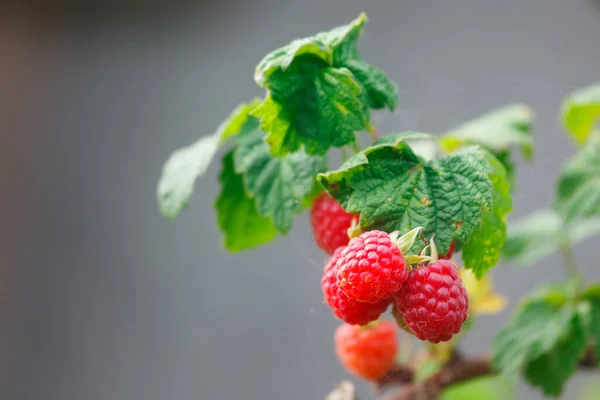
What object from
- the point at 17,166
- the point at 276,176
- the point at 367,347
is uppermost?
the point at 17,166

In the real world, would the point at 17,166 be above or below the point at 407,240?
above

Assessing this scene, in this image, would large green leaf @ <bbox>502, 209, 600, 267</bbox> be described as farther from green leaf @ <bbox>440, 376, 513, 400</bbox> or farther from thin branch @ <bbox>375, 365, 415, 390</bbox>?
green leaf @ <bbox>440, 376, 513, 400</bbox>

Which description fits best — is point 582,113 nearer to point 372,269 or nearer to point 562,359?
point 562,359

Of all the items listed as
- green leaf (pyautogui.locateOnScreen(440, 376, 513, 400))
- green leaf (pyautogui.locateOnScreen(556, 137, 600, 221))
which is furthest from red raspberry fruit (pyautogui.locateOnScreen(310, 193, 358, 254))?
green leaf (pyautogui.locateOnScreen(440, 376, 513, 400))

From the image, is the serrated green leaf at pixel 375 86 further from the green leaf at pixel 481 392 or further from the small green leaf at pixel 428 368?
the green leaf at pixel 481 392

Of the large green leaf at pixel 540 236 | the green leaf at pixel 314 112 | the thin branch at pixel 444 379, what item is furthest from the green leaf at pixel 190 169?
the large green leaf at pixel 540 236

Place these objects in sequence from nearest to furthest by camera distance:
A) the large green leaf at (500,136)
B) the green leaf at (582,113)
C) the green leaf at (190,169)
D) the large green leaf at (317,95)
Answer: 1. the large green leaf at (317,95)
2. the green leaf at (190,169)
3. the large green leaf at (500,136)
4. the green leaf at (582,113)

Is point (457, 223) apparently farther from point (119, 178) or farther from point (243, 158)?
point (119, 178)

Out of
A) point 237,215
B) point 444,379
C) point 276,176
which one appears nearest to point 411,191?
point 276,176
